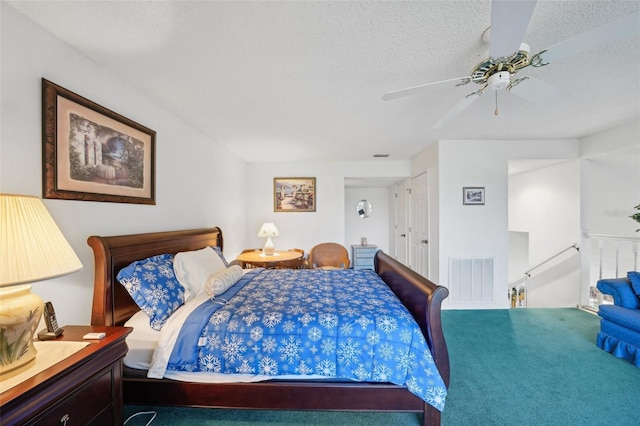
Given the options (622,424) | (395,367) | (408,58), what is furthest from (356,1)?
(622,424)

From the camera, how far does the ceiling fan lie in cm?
93

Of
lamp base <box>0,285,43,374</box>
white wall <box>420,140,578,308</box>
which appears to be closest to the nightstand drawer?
lamp base <box>0,285,43,374</box>

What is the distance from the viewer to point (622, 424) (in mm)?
→ 1531

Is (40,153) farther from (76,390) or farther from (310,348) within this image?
(310,348)

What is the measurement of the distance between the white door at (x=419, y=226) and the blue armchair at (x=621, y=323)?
6.15 feet

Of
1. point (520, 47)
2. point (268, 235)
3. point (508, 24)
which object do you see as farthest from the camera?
point (268, 235)

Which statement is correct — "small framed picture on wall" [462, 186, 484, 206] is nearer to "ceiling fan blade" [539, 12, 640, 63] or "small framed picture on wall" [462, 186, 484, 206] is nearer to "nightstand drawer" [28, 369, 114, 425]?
"ceiling fan blade" [539, 12, 640, 63]

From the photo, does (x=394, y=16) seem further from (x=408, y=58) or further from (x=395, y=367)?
(x=395, y=367)

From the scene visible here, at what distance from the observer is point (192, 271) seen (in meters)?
1.92

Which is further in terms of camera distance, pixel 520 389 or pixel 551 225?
pixel 551 225

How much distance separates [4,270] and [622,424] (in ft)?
11.0

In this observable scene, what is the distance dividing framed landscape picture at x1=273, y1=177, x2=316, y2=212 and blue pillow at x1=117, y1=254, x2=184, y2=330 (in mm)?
2963

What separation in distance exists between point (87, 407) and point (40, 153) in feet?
4.32

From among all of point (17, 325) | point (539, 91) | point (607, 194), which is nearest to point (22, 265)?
point (17, 325)
